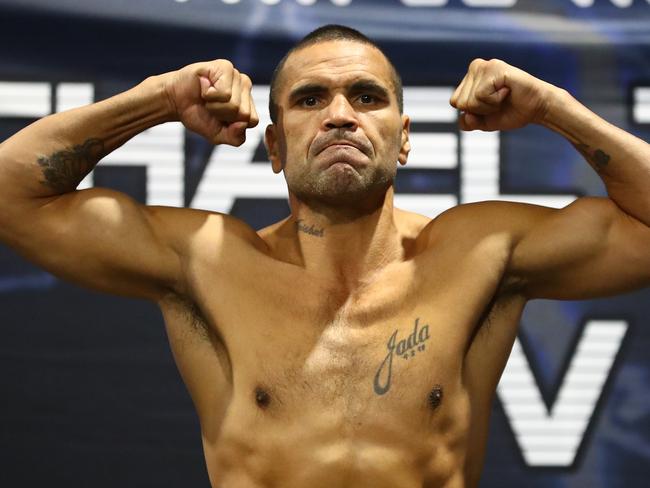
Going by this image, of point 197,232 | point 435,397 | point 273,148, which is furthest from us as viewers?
point 273,148

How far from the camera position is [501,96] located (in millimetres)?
1715

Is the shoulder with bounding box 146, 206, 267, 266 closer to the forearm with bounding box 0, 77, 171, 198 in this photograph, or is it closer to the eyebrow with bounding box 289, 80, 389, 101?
the forearm with bounding box 0, 77, 171, 198

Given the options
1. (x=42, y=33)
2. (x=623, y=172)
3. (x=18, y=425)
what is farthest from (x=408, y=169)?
(x=18, y=425)

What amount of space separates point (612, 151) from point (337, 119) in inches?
17.1

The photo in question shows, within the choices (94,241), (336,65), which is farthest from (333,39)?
(94,241)

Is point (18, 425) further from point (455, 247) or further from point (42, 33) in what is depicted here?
point (455, 247)

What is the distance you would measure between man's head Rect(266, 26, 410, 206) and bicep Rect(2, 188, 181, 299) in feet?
0.85

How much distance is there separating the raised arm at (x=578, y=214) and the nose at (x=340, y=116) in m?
0.17

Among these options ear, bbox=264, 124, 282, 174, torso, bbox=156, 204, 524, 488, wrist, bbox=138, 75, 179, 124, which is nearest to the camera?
torso, bbox=156, 204, 524, 488

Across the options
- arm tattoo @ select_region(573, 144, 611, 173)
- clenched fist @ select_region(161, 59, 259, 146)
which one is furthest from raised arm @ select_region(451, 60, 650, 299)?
clenched fist @ select_region(161, 59, 259, 146)

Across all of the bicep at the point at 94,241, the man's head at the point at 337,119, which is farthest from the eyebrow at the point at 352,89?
the bicep at the point at 94,241

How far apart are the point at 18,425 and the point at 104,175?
22.3 inches

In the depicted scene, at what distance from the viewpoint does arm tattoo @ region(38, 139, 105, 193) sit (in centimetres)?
172

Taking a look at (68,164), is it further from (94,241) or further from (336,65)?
(336,65)
